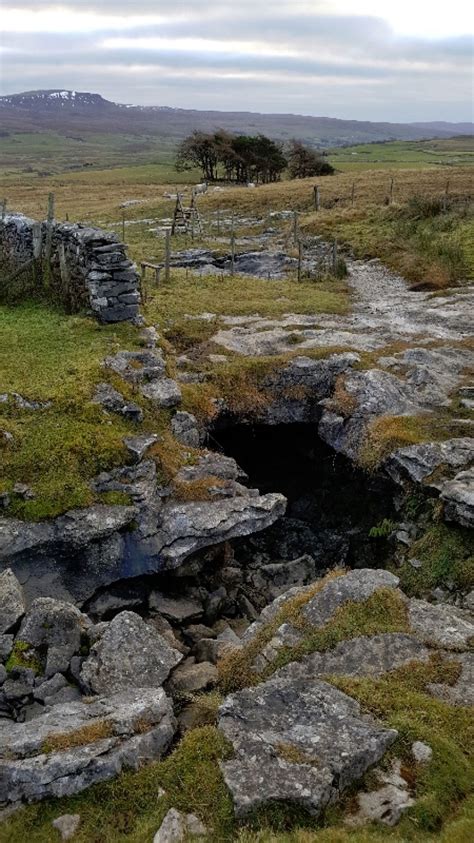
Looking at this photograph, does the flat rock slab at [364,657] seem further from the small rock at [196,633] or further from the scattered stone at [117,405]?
the scattered stone at [117,405]

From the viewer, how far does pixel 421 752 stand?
8.09 meters

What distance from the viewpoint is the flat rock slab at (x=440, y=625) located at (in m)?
10.6

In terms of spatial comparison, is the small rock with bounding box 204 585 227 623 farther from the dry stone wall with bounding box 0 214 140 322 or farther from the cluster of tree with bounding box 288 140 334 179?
the cluster of tree with bounding box 288 140 334 179

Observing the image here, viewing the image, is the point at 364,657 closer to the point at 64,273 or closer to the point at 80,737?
the point at 80,737

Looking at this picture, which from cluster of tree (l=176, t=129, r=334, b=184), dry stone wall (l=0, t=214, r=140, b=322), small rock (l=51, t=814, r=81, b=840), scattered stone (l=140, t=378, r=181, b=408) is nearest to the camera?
small rock (l=51, t=814, r=81, b=840)

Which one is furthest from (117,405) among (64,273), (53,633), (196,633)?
(64,273)

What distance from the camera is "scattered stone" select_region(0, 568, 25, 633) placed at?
11.5m

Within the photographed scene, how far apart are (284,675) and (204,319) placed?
55.3 ft

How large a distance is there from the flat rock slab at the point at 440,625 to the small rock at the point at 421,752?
2.51 meters

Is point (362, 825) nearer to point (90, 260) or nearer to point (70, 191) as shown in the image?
point (90, 260)

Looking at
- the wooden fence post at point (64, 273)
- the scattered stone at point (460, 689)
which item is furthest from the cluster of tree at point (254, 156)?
the scattered stone at point (460, 689)

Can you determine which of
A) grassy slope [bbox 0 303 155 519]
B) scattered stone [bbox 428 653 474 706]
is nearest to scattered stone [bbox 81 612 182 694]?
grassy slope [bbox 0 303 155 519]

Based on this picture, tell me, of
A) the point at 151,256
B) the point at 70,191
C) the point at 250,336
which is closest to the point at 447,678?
the point at 250,336

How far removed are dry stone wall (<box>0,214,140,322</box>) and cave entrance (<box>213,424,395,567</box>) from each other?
538 cm
